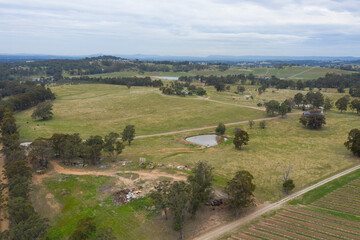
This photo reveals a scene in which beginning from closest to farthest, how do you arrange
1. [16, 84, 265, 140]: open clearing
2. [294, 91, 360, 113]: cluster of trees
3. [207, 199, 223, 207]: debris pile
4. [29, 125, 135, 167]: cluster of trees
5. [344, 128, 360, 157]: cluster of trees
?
[207, 199, 223, 207]: debris pile, [29, 125, 135, 167]: cluster of trees, [344, 128, 360, 157]: cluster of trees, [16, 84, 265, 140]: open clearing, [294, 91, 360, 113]: cluster of trees

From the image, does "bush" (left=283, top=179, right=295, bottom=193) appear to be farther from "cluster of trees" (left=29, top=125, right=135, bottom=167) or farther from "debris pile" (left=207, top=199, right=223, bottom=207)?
"cluster of trees" (left=29, top=125, right=135, bottom=167)

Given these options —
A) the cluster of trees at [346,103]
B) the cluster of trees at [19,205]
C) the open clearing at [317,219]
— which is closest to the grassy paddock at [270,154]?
the open clearing at [317,219]

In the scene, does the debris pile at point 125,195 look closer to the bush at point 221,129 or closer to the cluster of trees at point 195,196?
the cluster of trees at point 195,196

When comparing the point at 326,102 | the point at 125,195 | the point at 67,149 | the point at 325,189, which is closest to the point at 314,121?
the point at 326,102

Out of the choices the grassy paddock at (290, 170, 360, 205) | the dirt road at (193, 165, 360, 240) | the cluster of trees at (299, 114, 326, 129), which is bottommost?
the dirt road at (193, 165, 360, 240)

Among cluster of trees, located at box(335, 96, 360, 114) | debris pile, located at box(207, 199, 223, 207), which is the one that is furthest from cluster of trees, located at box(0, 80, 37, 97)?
cluster of trees, located at box(335, 96, 360, 114)

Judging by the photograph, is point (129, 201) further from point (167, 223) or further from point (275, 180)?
point (275, 180)

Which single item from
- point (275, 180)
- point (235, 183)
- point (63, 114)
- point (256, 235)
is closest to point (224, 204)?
point (235, 183)
